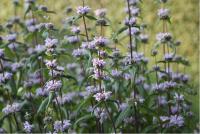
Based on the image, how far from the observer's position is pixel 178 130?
3.42 m

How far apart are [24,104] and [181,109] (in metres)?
1.15

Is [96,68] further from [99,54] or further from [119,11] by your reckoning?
[119,11]

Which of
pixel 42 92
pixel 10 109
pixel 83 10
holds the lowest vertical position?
pixel 10 109

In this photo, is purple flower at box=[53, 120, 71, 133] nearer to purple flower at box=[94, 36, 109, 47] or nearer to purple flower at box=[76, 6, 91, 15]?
purple flower at box=[94, 36, 109, 47]

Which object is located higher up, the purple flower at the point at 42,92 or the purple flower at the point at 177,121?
the purple flower at the point at 42,92

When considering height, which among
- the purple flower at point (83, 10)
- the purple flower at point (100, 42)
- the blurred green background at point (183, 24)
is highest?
the blurred green background at point (183, 24)

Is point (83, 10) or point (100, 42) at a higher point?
point (83, 10)

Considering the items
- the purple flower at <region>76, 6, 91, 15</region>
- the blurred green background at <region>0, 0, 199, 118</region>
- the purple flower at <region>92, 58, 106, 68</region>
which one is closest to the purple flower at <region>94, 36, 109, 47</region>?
the purple flower at <region>92, 58, 106, 68</region>

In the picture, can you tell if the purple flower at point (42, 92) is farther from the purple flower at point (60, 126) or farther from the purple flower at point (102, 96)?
the purple flower at point (102, 96)

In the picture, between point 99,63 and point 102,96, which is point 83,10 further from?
point 102,96

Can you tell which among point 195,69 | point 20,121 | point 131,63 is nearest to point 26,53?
point 20,121

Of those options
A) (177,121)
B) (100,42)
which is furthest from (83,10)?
(177,121)

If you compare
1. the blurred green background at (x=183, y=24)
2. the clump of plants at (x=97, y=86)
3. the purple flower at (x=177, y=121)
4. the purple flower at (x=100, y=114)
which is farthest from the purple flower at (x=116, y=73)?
the blurred green background at (x=183, y=24)

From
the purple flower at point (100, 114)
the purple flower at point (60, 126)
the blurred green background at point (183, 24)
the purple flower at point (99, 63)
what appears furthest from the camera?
the blurred green background at point (183, 24)
